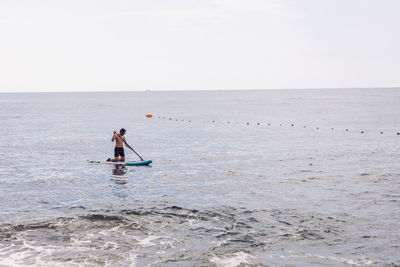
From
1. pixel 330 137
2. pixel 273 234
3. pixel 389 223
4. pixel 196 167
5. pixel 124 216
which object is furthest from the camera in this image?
pixel 330 137

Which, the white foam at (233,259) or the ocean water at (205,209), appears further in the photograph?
the ocean water at (205,209)

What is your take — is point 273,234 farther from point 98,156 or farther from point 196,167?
point 98,156

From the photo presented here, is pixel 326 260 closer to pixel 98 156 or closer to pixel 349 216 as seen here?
pixel 349 216

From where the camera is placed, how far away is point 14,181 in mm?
26047

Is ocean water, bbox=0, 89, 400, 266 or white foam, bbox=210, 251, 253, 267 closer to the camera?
white foam, bbox=210, 251, 253, 267

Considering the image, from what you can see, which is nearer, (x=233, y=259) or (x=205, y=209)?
(x=233, y=259)

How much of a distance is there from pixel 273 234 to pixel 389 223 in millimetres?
5094

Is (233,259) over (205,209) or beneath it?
beneath

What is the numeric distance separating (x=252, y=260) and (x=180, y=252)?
244 centimetres

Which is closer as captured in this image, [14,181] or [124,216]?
[124,216]

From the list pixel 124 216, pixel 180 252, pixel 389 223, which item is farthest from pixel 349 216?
pixel 124 216

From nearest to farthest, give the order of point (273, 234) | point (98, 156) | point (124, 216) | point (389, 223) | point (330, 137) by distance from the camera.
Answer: point (273, 234), point (389, 223), point (124, 216), point (98, 156), point (330, 137)

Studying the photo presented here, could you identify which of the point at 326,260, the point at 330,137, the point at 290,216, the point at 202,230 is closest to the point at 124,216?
the point at 202,230

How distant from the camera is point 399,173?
1072 inches
